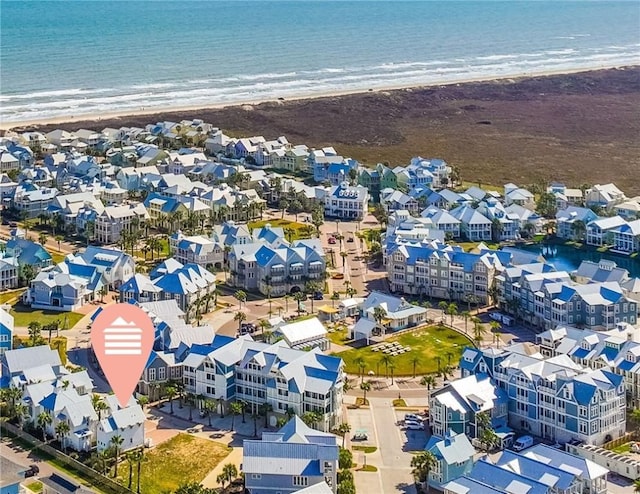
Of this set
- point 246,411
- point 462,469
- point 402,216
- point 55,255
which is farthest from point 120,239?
point 462,469

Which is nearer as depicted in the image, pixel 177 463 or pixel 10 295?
pixel 177 463

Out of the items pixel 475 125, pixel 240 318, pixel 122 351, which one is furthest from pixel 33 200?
pixel 475 125

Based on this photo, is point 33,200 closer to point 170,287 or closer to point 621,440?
point 170,287

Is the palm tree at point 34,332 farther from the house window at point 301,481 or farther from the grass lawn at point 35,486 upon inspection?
the house window at point 301,481

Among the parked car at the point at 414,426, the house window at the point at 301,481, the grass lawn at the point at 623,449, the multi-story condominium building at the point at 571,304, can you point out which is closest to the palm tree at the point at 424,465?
the house window at the point at 301,481

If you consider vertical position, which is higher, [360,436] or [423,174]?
[423,174]

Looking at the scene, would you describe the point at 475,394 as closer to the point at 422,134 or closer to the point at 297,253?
the point at 297,253
